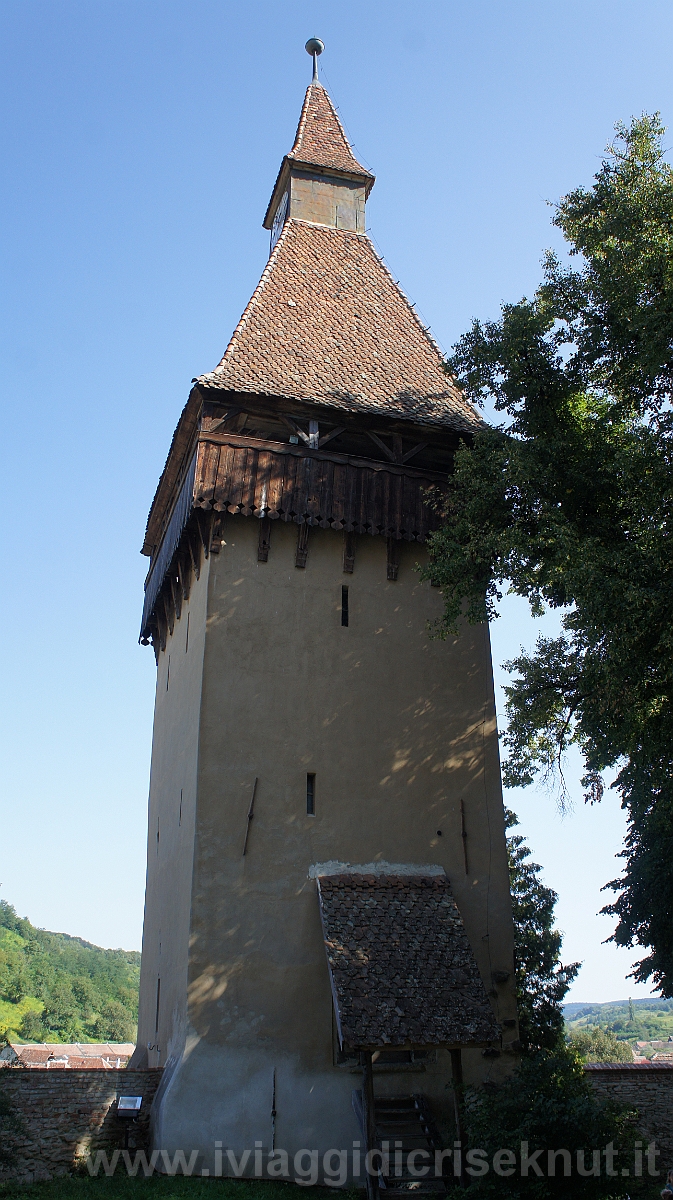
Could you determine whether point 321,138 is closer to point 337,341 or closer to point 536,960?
point 337,341

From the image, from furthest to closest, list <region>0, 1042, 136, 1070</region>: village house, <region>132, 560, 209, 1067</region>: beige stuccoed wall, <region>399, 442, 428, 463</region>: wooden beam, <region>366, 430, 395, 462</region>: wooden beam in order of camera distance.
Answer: <region>0, 1042, 136, 1070</region>: village house
<region>399, 442, 428, 463</region>: wooden beam
<region>366, 430, 395, 462</region>: wooden beam
<region>132, 560, 209, 1067</region>: beige stuccoed wall

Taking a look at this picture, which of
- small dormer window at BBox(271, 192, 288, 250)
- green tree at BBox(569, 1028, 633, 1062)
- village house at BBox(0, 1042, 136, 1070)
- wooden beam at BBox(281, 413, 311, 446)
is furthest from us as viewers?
green tree at BBox(569, 1028, 633, 1062)

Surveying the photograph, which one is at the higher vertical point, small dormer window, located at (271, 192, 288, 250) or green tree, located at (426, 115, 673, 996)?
small dormer window, located at (271, 192, 288, 250)

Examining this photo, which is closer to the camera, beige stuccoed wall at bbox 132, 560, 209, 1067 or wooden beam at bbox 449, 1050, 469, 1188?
wooden beam at bbox 449, 1050, 469, 1188

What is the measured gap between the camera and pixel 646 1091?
499 inches

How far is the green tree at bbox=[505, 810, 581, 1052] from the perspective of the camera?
819 inches

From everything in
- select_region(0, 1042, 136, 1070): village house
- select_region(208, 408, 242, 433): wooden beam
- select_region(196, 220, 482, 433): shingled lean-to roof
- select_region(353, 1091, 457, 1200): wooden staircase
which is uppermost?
select_region(196, 220, 482, 433): shingled lean-to roof

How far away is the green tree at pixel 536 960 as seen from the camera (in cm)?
2080

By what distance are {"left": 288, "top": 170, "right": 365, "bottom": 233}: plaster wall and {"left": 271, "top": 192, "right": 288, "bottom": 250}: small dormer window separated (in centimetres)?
33

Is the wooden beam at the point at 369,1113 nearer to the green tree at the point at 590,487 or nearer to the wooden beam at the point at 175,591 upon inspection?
the green tree at the point at 590,487

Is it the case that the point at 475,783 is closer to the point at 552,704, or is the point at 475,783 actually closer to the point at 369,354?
the point at 552,704

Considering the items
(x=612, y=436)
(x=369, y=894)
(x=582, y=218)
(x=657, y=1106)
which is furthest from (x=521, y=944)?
(x=582, y=218)

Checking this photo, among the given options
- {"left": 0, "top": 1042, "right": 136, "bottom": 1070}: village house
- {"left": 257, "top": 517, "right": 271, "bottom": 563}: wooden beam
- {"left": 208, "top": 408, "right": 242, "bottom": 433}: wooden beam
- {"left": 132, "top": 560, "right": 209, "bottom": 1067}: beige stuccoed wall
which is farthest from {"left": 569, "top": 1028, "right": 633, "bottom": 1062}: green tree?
{"left": 208, "top": 408, "right": 242, "bottom": 433}: wooden beam

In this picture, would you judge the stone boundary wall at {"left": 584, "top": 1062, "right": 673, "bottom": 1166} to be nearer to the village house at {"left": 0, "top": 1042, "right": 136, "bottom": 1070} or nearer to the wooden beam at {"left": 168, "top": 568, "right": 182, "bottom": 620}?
the wooden beam at {"left": 168, "top": 568, "right": 182, "bottom": 620}
